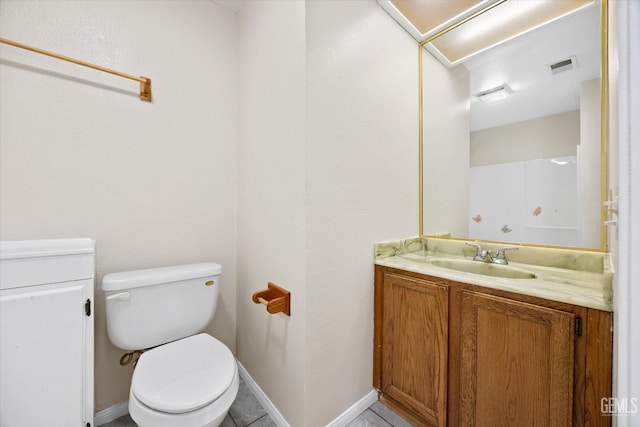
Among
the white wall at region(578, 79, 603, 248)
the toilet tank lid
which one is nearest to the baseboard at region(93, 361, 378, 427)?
the toilet tank lid

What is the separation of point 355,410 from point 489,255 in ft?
3.76

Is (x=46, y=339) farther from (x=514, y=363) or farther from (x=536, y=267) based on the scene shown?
(x=536, y=267)

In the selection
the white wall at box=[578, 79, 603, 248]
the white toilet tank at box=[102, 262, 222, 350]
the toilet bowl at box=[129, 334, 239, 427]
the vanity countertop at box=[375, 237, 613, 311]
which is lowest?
the toilet bowl at box=[129, 334, 239, 427]

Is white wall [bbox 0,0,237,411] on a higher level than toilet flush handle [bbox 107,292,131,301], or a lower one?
higher

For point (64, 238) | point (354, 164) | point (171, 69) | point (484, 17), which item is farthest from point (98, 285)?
point (484, 17)

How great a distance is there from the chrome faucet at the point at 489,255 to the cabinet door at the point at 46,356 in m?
1.98

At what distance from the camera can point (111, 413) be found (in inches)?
51.3

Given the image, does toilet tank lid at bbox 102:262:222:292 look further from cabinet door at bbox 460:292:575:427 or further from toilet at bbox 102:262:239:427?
cabinet door at bbox 460:292:575:427

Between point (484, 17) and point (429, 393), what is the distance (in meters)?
2.09

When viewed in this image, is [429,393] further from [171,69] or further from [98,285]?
[171,69]

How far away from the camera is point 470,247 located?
1550mm

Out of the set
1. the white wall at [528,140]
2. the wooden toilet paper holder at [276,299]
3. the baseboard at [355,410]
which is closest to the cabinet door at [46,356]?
the wooden toilet paper holder at [276,299]

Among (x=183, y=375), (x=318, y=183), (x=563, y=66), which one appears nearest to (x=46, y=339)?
(x=183, y=375)

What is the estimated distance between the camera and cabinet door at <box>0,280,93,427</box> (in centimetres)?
91
